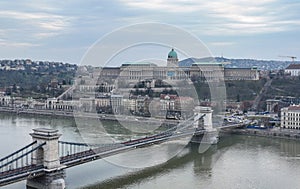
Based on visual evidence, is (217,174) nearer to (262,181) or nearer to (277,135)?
(262,181)

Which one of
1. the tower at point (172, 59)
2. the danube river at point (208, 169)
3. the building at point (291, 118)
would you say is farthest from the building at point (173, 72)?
the danube river at point (208, 169)

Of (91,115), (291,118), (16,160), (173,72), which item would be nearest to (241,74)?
(173,72)

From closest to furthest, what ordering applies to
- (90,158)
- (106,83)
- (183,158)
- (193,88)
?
(90,158) < (183,158) < (193,88) < (106,83)

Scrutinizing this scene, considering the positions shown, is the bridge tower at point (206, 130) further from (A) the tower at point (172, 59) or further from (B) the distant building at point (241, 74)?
(B) the distant building at point (241, 74)

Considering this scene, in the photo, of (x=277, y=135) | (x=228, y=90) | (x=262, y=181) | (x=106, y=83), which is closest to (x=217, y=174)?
(x=262, y=181)

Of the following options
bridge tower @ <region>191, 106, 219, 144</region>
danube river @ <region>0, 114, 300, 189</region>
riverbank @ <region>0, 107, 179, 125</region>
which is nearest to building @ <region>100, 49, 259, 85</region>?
riverbank @ <region>0, 107, 179, 125</region>

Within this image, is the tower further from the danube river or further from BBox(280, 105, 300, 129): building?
the danube river
